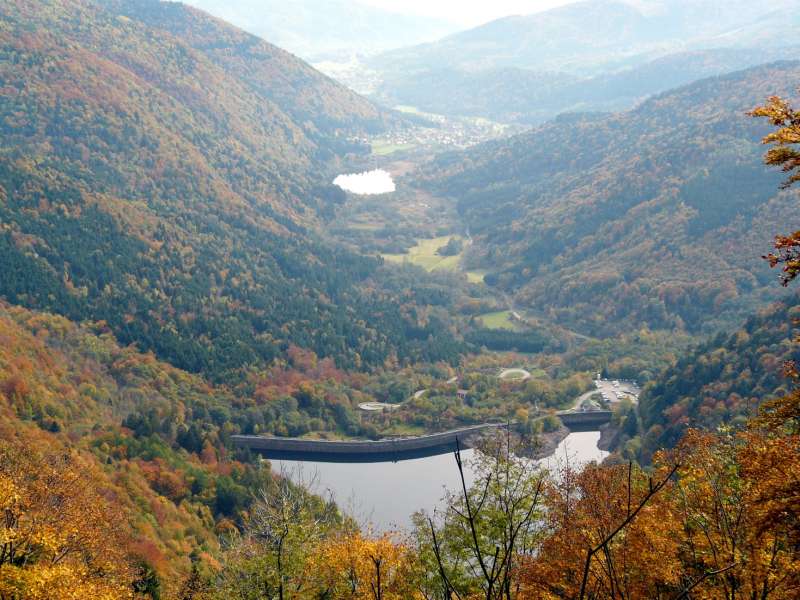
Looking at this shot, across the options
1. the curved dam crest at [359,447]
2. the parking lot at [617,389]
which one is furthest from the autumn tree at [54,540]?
the parking lot at [617,389]

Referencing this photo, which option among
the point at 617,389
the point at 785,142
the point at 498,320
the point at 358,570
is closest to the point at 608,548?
the point at 785,142

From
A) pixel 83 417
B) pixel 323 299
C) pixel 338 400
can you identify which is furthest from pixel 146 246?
pixel 83 417

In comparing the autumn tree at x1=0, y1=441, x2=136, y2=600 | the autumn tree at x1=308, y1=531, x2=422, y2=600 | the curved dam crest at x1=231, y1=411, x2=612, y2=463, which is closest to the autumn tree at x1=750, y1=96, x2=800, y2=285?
the autumn tree at x1=308, y1=531, x2=422, y2=600

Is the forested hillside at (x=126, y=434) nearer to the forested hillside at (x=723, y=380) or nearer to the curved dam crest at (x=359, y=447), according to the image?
the curved dam crest at (x=359, y=447)

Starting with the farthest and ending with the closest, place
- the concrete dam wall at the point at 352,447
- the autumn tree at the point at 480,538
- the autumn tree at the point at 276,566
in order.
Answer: the concrete dam wall at the point at 352,447, the autumn tree at the point at 276,566, the autumn tree at the point at 480,538

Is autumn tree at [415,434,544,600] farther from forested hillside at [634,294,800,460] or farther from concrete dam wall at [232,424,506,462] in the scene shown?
concrete dam wall at [232,424,506,462]

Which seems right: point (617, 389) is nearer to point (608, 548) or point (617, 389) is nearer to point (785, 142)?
point (608, 548)
